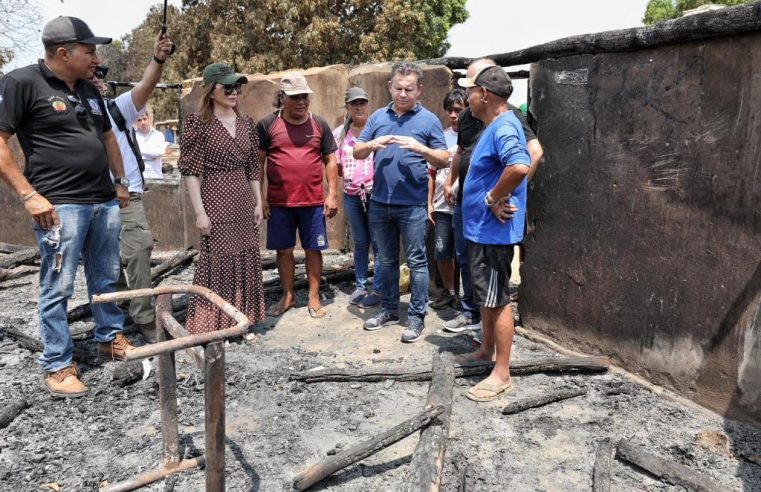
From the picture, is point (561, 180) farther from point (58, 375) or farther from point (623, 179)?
point (58, 375)

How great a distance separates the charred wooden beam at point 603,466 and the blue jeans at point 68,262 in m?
3.24

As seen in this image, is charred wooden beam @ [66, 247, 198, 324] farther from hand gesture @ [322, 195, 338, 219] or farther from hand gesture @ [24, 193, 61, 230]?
hand gesture @ [322, 195, 338, 219]

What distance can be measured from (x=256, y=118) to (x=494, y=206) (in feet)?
15.6

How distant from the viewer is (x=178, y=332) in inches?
102

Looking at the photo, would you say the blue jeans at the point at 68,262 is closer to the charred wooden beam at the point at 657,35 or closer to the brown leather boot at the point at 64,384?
the brown leather boot at the point at 64,384

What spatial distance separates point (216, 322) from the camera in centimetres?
460

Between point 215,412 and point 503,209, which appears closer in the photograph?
point 215,412

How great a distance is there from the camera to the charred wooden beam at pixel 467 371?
4.01 meters

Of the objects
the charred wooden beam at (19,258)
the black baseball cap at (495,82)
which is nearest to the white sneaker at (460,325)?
the black baseball cap at (495,82)

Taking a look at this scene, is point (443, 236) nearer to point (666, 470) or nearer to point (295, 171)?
point (295, 171)

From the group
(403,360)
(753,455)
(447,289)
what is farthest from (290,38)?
(753,455)

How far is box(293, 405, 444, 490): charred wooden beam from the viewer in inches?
110

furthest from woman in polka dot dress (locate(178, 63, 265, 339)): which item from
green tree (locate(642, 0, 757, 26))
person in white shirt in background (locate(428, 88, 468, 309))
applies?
green tree (locate(642, 0, 757, 26))

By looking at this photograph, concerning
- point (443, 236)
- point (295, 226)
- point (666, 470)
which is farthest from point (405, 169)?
point (666, 470)
